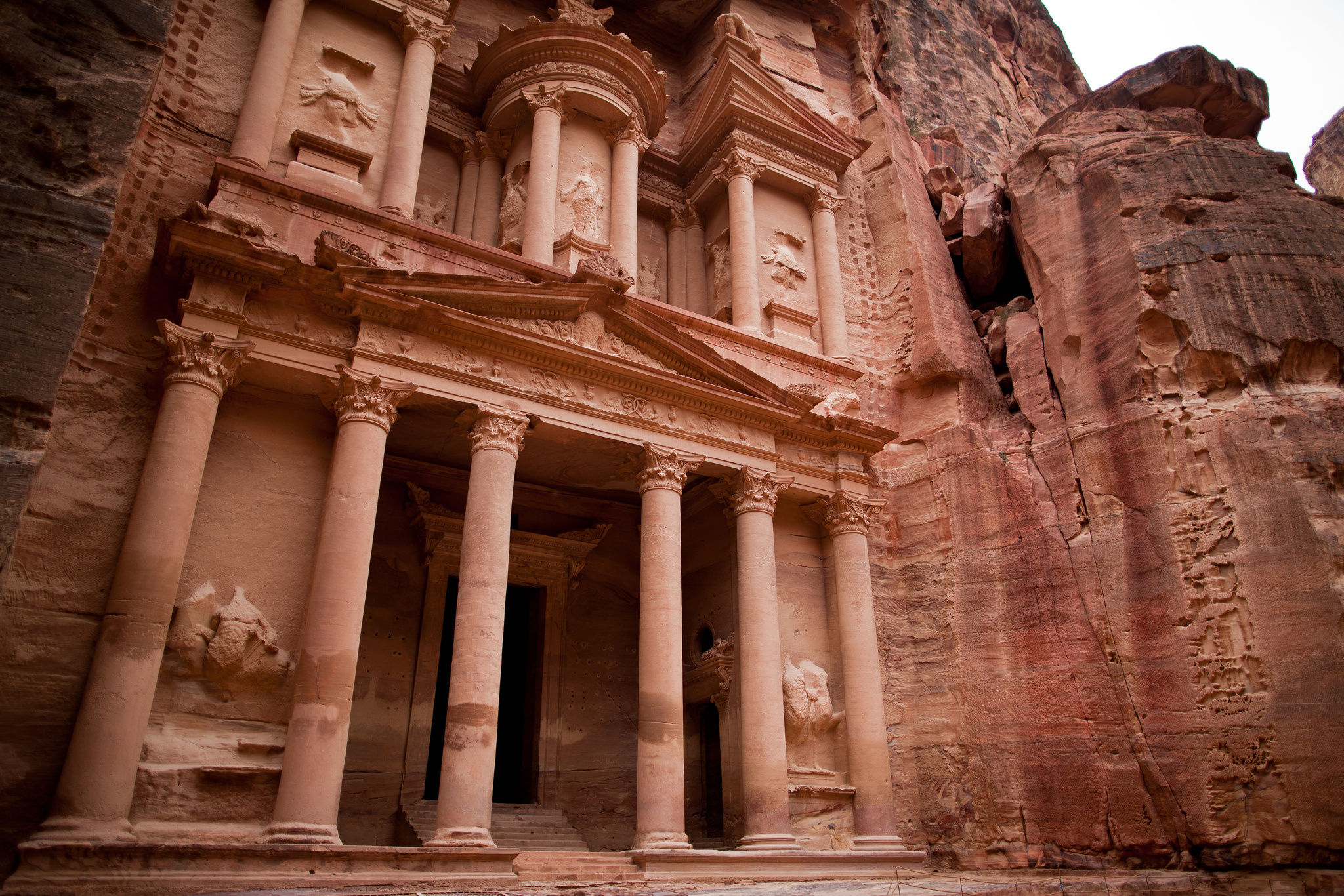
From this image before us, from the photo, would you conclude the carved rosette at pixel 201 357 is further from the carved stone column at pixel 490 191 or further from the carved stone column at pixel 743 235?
the carved stone column at pixel 743 235

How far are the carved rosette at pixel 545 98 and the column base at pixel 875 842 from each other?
12808mm

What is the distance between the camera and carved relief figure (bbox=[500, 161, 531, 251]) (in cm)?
1548

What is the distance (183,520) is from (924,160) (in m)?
17.6

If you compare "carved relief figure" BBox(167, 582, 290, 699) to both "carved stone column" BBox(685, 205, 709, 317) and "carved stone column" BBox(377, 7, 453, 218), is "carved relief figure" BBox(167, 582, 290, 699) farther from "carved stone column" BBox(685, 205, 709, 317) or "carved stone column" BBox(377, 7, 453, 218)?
"carved stone column" BBox(685, 205, 709, 317)

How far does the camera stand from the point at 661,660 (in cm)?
1166

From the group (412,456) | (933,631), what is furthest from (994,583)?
(412,456)

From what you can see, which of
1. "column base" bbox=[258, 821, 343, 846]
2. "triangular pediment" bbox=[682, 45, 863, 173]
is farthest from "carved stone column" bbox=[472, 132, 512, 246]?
"column base" bbox=[258, 821, 343, 846]

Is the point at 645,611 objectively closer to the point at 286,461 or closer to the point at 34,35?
the point at 286,461

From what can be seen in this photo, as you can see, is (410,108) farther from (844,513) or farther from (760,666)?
(760,666)

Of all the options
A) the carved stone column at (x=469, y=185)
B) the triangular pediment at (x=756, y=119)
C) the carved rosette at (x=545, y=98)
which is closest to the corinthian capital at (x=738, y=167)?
the triangular pediment at (x=756, y=119)

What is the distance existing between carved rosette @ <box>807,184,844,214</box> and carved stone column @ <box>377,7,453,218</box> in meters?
7.47

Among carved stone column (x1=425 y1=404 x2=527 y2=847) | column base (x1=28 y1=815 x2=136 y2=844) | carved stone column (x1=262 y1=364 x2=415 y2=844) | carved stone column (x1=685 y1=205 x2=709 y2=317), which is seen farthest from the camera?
carved stone column (x1=685 y1=205 x2=709 y2=317)

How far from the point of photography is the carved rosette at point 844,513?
14219 mm

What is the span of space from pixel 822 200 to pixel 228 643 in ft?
44.4
